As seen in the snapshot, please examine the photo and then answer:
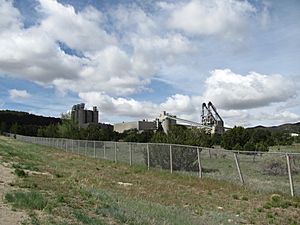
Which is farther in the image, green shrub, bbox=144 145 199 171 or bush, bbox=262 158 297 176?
green shrub, bbox=144 145 199 171

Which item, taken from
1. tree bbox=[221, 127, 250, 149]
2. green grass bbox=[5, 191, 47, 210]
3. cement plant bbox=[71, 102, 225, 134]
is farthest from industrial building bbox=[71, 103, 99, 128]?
green grass bbox=[5, 191, 47, 210]

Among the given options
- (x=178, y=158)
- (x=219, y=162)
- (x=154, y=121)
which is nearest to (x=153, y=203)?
(x=219, y=162)

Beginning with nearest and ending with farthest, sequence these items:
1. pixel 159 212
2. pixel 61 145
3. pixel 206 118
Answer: pixel 159 212 → pixel 61 145 → pixel 206 118

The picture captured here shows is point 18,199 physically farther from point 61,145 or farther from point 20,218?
point 61,145

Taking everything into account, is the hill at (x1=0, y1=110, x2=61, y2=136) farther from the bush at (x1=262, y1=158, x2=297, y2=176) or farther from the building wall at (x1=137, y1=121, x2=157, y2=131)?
the bush at (x1=262, y1=158, x2=297, y2=176)

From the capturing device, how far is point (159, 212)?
1034cm

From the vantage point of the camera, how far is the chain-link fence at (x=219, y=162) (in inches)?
612

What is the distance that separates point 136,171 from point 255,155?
755 centimetres

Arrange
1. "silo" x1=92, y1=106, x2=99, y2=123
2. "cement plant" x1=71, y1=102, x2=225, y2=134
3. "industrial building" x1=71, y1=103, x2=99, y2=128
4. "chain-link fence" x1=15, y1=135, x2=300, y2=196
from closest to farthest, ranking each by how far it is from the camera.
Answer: "chain-link fence" x1=15, y1=135, x2=300, y2=196, "cement plant" x1=71, y1=102, x2=225, y2=134, "industrial building" x1=71, y1=103, x2=99, y2=128, "silo" x1=92, y1=106, x2=99, y2=123

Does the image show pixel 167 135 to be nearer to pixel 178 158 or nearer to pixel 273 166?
pixel 178 158

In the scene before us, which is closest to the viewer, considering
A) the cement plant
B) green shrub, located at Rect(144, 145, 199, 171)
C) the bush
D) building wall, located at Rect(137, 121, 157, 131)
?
the bush

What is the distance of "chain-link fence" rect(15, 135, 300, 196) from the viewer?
51.0 ft

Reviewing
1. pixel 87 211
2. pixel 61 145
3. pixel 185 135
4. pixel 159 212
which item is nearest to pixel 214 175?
pixel 159 212

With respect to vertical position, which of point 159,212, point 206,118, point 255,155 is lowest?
point 159,212
